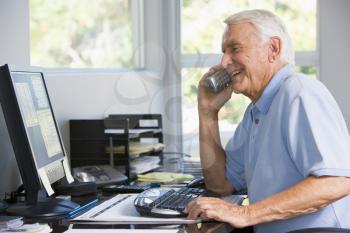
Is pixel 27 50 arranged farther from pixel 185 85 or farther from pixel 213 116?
pixel 185 85

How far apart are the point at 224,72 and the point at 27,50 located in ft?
2.72

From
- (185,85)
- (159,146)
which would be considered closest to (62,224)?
(159,146)

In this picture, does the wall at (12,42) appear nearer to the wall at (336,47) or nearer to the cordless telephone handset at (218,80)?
the cordless telephone handset at (218,80)

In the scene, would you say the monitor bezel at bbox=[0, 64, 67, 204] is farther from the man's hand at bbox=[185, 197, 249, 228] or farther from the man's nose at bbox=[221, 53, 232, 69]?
the man's nose at bbox=[221, 53, 232, 69]

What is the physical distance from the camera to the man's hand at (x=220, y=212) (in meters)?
1.65

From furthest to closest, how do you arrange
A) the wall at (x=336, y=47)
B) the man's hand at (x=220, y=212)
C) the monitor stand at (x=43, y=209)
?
the wall at (x=336, y=47)
the monitor stand at (x=43, y=209)
the man's hand at (x=220, y=212)

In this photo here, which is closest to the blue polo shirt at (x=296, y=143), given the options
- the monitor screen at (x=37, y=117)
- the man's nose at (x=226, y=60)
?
the man's nose at (x=226, y=60)

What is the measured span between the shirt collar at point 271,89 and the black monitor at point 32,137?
0.67 metres

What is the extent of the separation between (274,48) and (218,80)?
328 millimetres

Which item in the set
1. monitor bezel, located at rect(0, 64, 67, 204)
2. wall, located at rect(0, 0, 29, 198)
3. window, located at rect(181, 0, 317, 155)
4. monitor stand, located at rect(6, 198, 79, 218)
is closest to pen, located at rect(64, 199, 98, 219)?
monitor stand, located at rect(6, 198, 79, 218)

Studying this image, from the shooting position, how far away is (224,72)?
2.14 m

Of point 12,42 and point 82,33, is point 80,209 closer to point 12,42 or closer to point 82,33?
point 12,42

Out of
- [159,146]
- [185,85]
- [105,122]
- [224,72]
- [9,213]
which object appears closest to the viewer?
[9,213]

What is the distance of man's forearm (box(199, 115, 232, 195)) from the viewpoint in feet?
7.36
